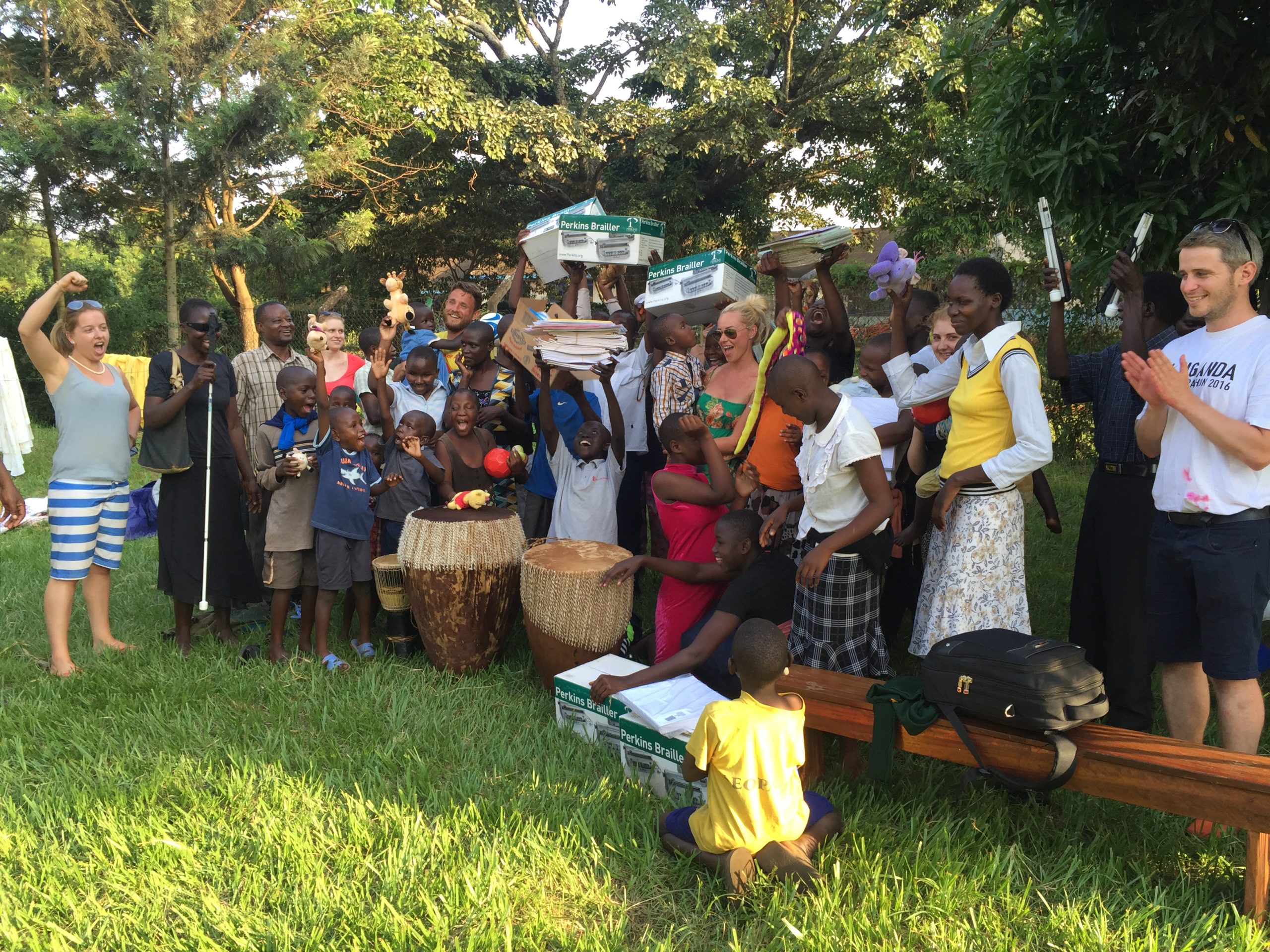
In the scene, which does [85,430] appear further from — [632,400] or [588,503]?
[632,400]

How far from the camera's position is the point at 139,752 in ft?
13.3

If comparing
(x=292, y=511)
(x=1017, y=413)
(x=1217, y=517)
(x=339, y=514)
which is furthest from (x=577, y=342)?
(x=1217, y=517)

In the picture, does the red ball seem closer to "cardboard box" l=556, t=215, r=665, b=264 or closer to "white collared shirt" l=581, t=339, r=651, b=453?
"white collared shirt" l=581, t=339, r=651, b=453

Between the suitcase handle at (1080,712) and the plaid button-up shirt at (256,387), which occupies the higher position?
the plaid button-up shirt at (256,387)

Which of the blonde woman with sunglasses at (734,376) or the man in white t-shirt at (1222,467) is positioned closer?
the man in white t-shirt at (1222,467)

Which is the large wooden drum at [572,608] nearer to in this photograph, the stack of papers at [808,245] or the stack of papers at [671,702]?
the stack of papers at [671,702]

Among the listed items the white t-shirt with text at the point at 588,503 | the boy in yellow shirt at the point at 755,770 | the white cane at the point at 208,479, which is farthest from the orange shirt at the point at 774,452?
the white cane at the point at 208,479

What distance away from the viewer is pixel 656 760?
3812 millimetres

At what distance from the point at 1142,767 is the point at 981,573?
1.06m

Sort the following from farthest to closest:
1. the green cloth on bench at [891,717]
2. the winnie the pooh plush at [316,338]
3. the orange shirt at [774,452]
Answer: the winnie the pooh plush at [316,338], the orange shirt at [774,452], the green cloth on bench at [891,717]

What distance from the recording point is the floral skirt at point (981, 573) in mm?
3779

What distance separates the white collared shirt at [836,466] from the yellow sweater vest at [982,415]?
410 mm

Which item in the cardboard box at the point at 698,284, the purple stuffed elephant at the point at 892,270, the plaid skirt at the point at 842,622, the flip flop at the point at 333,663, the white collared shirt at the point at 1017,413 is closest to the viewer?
the white collared shirt at the point at 1017,413

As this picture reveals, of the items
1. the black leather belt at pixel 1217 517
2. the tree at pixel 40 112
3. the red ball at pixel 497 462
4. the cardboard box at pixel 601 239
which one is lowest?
the red ball at pixel 497 462
